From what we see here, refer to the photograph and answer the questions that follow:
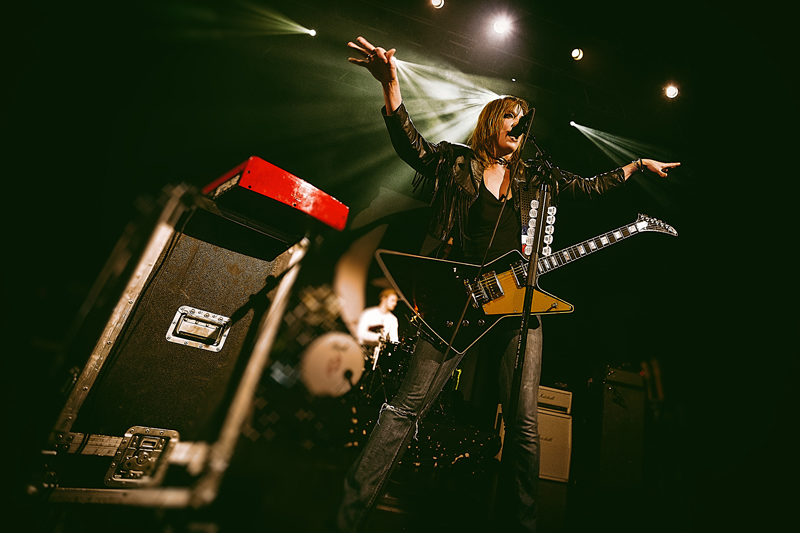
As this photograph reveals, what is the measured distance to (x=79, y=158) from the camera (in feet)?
7.97

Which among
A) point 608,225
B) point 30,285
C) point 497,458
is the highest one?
point 608,225

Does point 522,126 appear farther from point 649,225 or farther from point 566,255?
point 649,225

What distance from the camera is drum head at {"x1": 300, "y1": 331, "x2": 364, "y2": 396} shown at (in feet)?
8.91

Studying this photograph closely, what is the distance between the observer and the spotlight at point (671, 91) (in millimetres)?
3383

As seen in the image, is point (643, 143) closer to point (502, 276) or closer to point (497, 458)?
point (502, 276)

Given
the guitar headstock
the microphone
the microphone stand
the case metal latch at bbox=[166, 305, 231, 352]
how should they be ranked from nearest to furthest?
the microphone stand < the microphone < the case metal latch at bbox=[166, 305, 231, 352] < the guitar headstock

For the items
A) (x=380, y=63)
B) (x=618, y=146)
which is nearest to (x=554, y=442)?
(x=380, y=63)

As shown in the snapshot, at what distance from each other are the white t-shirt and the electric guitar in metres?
2.53

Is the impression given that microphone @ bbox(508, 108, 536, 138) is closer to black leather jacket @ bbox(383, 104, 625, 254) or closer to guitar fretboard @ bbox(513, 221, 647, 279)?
black leather jacket @ bbox(383, 104, 625, 254)

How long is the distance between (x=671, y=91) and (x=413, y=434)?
4027mm

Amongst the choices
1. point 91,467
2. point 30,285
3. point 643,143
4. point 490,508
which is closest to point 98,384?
point 91,467

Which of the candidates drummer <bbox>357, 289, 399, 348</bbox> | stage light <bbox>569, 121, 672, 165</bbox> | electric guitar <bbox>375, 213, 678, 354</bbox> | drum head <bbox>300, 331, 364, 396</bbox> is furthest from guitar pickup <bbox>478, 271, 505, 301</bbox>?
stage light <bbox>569, 121, 672, 165</bbox>

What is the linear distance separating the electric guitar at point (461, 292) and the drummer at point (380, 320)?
2.48 meters

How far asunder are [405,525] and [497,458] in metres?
1.21
